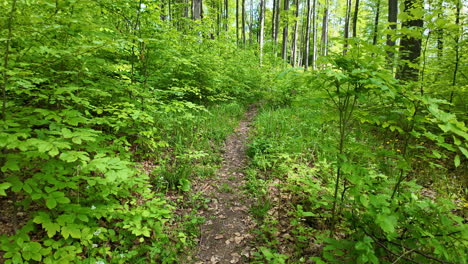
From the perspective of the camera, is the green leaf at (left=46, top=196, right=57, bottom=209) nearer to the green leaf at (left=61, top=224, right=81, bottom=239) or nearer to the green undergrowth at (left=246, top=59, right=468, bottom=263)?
the green leaf at (left=61, top=224, right=81, bottom=239)

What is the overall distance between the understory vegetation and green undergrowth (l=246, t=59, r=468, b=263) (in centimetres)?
2

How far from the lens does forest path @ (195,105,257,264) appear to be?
10.00 ft

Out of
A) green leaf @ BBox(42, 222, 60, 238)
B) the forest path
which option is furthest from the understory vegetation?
the forest path

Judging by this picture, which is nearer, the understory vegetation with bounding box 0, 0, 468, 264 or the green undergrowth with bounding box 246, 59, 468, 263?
the green undergrowth with bounding box 246, 59, 468, 263

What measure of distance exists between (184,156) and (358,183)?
10.9 feet

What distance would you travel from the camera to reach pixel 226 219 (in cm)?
368

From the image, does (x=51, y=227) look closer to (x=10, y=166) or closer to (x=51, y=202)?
(x=51, y=202)

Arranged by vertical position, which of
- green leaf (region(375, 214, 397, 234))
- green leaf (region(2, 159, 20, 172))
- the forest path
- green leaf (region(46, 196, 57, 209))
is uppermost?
green leaf (region(2, 159, 20, 172))

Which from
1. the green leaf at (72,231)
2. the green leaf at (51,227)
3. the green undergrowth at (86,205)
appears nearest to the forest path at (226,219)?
the green undergrowth at (86,205)

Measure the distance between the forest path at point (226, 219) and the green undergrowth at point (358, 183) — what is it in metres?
0.23

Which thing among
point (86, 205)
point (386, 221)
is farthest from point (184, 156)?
point (386, 221)

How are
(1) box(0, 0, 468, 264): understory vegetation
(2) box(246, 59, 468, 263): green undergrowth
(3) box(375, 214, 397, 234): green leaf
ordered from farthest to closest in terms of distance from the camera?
(1) box(0, 0, 468, 264): understory vegetation < (2) box(246, 59, 468, 263): green undergrowth < (3) box(375, 214, 397, 234): green leaf

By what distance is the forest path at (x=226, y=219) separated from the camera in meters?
3.05

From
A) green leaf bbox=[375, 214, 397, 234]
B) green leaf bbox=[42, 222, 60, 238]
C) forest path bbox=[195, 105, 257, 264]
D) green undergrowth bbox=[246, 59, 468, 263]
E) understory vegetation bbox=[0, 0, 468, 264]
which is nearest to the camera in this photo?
green leaf bbox=[375, 214, 397, 234]
